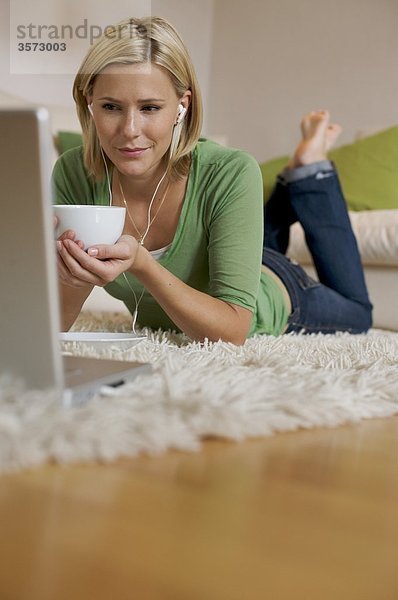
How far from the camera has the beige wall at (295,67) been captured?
4.05m

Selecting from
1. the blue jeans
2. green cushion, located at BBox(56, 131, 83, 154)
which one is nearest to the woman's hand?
the blue jeans

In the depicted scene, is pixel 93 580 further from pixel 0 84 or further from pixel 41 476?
pixel 0 84

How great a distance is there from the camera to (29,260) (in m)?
0.63

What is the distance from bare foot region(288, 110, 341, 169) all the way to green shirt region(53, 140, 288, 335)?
44 centimetres

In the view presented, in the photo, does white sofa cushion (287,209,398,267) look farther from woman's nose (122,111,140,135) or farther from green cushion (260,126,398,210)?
woman's nose (122,111,140,135)

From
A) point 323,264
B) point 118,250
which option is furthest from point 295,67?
point 118,250

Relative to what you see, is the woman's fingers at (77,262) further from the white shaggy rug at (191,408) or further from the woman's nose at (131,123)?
the woman's nose at (131,123)

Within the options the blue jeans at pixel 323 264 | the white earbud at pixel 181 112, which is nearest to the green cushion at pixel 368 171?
the blue jeans at pixel 323 264

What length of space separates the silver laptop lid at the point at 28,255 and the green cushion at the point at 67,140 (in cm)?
234

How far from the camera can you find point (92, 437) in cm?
59

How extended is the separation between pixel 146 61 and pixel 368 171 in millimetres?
1948

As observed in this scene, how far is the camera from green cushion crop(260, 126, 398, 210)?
3.15 m

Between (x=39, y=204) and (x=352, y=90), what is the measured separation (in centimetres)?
375

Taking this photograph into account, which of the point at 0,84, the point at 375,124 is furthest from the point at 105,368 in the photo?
the point at 375,124
